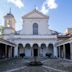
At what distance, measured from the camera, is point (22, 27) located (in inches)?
1718

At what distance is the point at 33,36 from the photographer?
136ft

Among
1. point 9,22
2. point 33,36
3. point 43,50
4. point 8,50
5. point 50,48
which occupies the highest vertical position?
point 9,22

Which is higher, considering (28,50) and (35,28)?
(35,28)

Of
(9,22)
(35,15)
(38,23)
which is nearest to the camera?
(9,22)

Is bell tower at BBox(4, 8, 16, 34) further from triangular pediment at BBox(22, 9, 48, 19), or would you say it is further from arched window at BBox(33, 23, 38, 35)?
arched window at BBox(33, 23, 38, 35)

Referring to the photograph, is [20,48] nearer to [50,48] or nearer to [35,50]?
[35,50]

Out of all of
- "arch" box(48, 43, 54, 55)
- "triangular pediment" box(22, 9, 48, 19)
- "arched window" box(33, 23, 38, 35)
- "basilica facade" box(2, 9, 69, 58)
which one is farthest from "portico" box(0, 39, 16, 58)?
"triangular pediment" box(22, 9, 48, 19)

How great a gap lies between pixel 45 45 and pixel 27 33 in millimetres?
4898

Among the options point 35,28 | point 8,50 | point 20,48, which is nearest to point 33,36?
point 35,28

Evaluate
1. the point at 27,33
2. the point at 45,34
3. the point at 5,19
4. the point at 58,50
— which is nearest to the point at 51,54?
the point at 58,50

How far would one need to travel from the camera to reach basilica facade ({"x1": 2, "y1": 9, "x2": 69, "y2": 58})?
40.9 metres

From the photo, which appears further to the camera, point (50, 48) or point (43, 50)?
point (50, 48)

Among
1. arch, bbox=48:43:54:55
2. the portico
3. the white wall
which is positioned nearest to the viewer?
the portico

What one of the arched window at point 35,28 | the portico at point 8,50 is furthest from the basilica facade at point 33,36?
the portico at point 8,50
